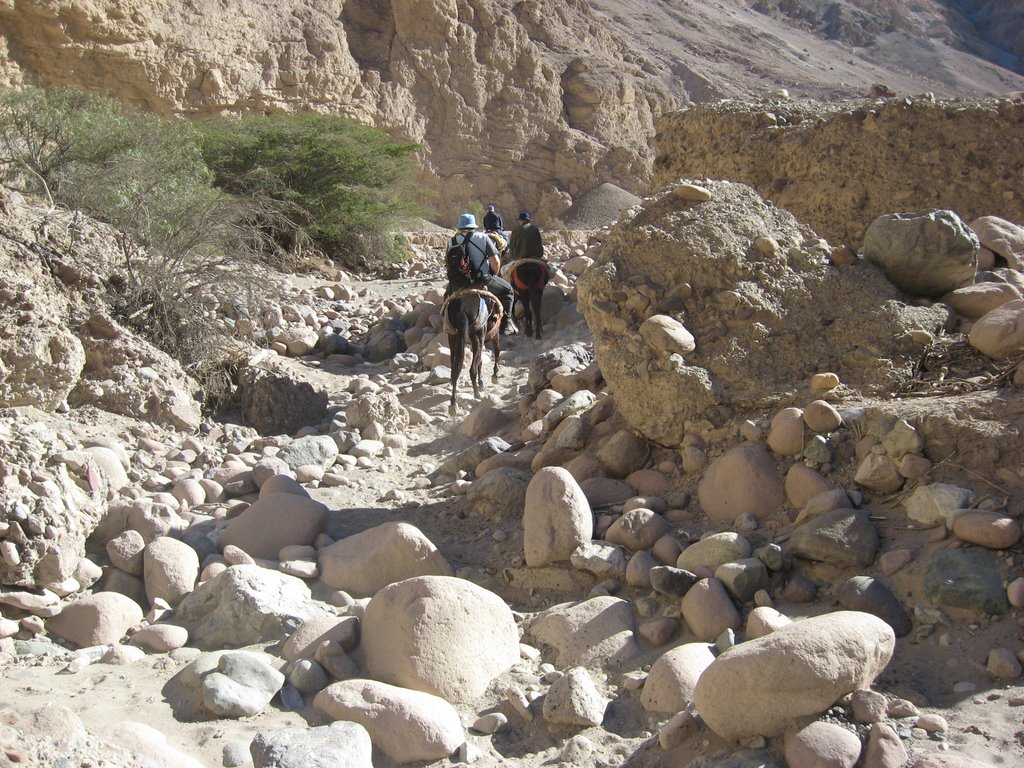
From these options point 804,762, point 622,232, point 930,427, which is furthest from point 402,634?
point 622,232

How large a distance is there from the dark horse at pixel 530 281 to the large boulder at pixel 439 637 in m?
6.24

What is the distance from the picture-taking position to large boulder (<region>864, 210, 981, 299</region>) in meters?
Answer: 4.73

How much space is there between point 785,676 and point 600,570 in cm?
138

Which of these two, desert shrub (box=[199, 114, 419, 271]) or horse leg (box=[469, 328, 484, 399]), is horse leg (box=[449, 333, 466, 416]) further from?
desert shrub (box=[199, 114, 419, 271])

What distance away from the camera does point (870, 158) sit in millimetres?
7723

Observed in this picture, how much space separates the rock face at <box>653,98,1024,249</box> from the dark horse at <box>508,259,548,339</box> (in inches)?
81.4

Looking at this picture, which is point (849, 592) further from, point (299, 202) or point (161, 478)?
point (299, 202)

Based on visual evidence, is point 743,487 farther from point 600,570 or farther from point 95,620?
point 95,620

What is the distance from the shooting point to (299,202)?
16.2 metres

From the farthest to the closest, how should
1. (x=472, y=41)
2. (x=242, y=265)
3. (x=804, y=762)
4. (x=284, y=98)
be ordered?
(x=472, y=41) → (x=284, y=98) → (x=242, y=265) → (x=804, y=762)

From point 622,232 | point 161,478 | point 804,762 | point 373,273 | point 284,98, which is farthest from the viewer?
point 284,98

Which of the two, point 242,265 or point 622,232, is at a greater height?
point 622,232

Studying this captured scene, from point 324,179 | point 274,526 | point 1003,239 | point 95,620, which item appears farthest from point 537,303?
point 324,179

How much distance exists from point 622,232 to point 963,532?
2422 mm
